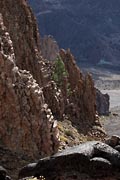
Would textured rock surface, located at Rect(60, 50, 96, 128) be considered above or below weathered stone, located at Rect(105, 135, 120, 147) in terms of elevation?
below

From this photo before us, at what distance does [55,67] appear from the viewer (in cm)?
11894

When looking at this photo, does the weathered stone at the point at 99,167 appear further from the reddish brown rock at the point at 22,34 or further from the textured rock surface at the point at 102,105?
the textured rock surface at the point at 102,105

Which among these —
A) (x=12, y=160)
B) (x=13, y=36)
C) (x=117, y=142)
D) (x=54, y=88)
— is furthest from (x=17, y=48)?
(x=117, y=142)

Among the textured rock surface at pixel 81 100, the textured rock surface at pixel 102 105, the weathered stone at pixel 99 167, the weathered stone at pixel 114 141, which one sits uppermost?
the weathered stone at pixel 114 141

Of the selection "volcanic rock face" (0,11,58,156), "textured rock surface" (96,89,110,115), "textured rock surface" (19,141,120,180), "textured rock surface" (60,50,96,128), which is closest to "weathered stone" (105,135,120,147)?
"textured rock surface" (19,141,120,180)

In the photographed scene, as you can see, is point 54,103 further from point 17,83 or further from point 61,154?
point 61,154

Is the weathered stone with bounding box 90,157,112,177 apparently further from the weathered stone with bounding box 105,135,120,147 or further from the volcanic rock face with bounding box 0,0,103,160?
the volcanic rock face with bounding box 0,0,103,160

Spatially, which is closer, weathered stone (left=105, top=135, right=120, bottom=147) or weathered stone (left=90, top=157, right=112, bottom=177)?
weathered stone (left=90, top=157, right=112, bottom=177)

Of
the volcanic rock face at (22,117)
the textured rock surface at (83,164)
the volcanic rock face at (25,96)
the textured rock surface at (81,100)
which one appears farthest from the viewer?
the textured rock surface at (81,100)

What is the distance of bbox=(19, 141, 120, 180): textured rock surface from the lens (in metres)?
23.4

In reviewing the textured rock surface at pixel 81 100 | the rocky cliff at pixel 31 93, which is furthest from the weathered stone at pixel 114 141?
the textured rock surface at pixel 81 100

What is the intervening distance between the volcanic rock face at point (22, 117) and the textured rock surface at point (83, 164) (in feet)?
88.2

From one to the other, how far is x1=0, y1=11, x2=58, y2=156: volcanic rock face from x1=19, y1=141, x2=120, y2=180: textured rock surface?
2687 centimetres

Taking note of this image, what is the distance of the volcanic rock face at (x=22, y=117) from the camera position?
51.5m
